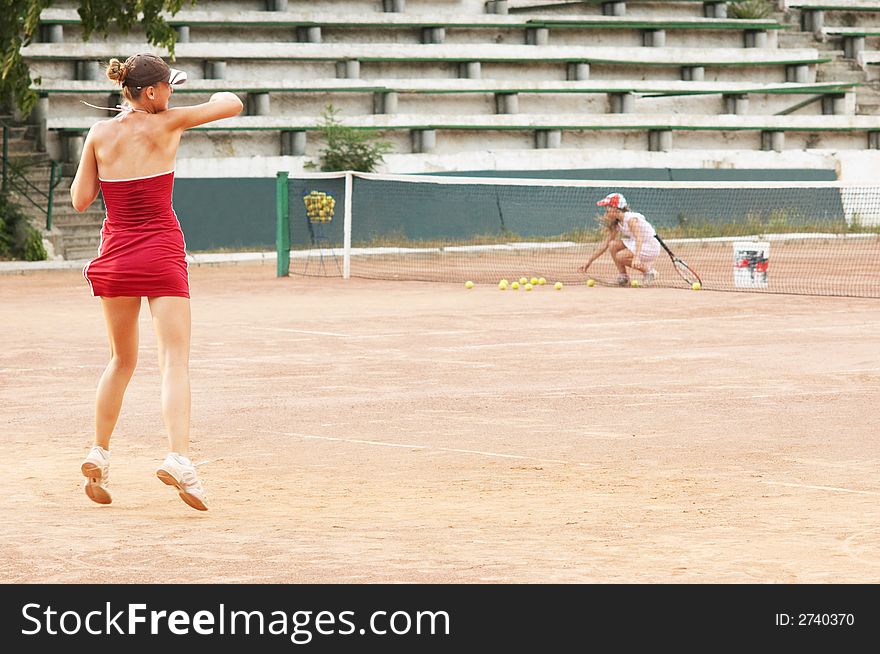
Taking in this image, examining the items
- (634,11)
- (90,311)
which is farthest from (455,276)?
(634,11)

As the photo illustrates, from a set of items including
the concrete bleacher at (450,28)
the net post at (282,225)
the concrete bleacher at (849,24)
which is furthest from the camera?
the concrete bleacher at (849,24)

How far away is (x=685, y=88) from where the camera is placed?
34594mm

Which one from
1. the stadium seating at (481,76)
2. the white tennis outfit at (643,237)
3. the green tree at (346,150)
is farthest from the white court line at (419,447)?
the green tree at (346,150)

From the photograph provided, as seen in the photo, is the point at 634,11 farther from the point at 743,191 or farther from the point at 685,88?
the point at 743,191

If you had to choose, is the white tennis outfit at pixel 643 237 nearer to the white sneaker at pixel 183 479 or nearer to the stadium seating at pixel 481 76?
the stadium seating at pixel 481 76

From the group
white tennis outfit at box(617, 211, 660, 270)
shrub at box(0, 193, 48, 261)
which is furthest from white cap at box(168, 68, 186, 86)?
shrub at box(0, 193, 48, 261)

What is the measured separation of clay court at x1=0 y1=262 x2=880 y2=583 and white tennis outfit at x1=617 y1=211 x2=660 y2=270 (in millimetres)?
4377

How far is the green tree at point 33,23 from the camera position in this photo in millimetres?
22906

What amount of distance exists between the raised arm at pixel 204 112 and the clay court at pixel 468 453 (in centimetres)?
167

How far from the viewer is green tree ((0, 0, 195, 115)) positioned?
22.9m

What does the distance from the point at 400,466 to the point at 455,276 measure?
15767 mm

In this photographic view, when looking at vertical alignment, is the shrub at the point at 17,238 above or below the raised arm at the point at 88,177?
below

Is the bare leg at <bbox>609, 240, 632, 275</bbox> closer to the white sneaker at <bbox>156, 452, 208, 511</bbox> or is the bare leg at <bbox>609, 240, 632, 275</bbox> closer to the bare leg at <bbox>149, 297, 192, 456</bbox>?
the bare leg at <bbox>149, 297, 192, 456</bbox>

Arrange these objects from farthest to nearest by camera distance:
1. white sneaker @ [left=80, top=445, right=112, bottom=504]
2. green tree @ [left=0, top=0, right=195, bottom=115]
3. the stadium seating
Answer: the stadium seating → green tree @ [left=0, top=0, right=195, bottom=115] → white sneaker @ [left=80, top=445, right=112, bottom=504]
